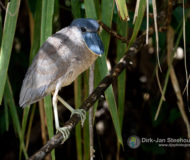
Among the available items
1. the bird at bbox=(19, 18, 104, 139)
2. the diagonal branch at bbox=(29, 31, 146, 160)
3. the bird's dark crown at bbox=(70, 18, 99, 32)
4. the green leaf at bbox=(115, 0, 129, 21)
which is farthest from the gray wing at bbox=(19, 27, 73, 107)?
the green leaf at bbox=(115, 0, 129, 21)

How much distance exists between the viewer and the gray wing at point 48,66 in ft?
4.89

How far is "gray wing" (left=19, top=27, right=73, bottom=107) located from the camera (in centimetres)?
149

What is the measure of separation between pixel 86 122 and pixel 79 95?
0.43 feet

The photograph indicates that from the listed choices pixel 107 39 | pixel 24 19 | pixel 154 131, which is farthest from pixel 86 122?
pixel 24 19

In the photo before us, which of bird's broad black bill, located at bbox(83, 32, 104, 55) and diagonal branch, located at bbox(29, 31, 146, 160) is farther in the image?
bird's broad black bill, located at bbox(83, 32, 104, 55)

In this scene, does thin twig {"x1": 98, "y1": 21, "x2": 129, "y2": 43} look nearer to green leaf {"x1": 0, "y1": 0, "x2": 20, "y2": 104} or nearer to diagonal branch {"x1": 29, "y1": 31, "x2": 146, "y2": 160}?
diagonal branch {"x1": 29, "y1": 31, "x2": 146, "y2": 160}

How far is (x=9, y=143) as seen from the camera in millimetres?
2625

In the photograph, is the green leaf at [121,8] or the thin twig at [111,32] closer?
the green leaf at [121,8]

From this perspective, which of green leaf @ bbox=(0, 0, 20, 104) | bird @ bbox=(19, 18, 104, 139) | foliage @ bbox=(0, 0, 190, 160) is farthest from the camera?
foliage @ bbox=(0, 0, 190, 160)

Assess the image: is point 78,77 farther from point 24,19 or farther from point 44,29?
point 24,19

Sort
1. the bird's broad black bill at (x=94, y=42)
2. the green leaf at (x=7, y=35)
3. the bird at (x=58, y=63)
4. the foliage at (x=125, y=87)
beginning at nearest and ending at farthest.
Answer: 1. the green leaf at (x=7, y=35)
2. the bird's broad black bill at (x=94, y=42)
3. the bird at (x=58, y=63)
4. the foliage at (x=125, y=87)

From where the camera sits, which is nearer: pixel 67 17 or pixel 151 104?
pixel 151 104

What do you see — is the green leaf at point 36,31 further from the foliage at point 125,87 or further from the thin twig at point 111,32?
the thin twig at point 111,32

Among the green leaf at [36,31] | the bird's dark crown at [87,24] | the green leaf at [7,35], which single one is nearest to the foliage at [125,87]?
the green leaf at [36,31]
